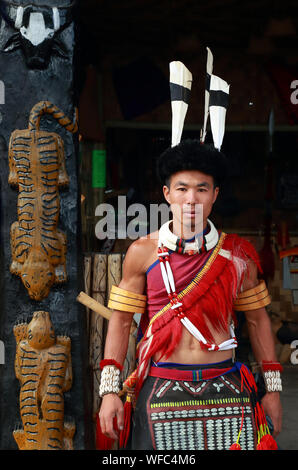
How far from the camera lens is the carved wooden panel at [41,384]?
9.09 feet

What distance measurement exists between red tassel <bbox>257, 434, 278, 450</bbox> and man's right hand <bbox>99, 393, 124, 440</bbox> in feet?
2.19

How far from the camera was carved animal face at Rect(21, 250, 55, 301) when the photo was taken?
278cm

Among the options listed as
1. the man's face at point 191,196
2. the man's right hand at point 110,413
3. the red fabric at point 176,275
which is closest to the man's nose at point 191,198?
the man's face at point 191,196

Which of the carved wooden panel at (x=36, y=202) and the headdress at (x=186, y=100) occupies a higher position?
the headdress at (x=186, y=100)

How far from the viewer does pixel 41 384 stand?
278cm

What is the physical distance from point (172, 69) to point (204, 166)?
1.72ft

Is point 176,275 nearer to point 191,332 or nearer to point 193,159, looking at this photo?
point 191,332

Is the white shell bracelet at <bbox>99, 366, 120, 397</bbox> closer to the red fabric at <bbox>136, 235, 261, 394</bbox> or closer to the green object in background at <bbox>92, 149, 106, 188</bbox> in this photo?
the red fabric at <bbox>136, 235, 261, 394</bbox>

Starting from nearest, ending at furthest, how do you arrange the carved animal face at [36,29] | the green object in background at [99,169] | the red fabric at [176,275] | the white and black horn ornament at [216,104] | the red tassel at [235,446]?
the red tassel at [235,446] → the red fabric at [176,275] → the white and black horn ornament at [216,104] → the carved animal face at [36,29] → the green object in background at [99,169]

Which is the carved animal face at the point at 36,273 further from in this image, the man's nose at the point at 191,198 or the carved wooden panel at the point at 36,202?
the man's nose at the point at 191,198

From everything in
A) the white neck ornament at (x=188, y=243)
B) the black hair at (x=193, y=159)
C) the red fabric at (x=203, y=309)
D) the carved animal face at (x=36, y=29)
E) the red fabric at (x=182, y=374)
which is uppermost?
the carved animal face at (x=36, y=29)

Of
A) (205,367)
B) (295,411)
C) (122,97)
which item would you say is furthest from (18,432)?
(122,97)

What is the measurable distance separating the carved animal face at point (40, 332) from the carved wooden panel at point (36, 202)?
11 cm

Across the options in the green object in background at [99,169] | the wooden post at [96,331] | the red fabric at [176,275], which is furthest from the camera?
Result: the green object in background at [99,169]
